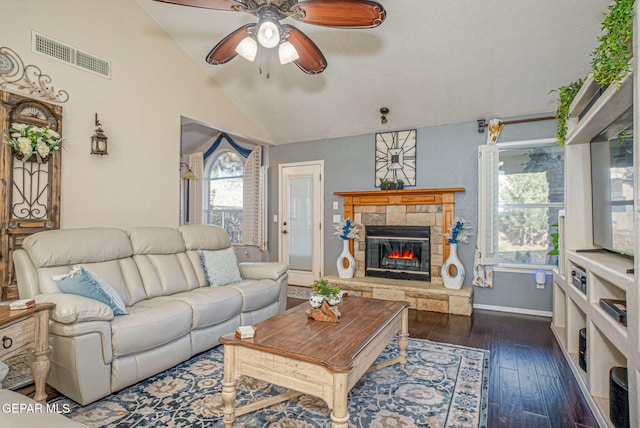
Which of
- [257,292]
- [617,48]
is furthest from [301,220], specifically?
[617,48]

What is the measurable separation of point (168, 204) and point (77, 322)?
2242 mm

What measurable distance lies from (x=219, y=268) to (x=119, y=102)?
2.02 metres

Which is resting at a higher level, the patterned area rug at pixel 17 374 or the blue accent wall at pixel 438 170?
the blue accent wall at pixel 438 170

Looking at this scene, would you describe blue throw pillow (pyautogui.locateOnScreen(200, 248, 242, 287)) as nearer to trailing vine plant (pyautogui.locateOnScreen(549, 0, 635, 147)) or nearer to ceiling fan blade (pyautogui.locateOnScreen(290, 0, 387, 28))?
ceiling fan blade (pyautogui.locateOnScreen(290, 0, 387, 28))

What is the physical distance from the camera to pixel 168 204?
4020 millimetres

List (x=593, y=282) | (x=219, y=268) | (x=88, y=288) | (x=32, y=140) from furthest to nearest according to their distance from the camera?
1. (x=219, y=268)
2. (x=32, y=140)
3. (x=88, y=288)
4. (x=593, y=282)

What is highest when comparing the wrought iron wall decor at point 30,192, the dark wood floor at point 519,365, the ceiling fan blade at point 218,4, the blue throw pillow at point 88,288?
the ceiling fan blade at point 218,4

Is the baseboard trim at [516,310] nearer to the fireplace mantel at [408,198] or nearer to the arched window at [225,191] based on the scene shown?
the fireplace mantel at [408,198]

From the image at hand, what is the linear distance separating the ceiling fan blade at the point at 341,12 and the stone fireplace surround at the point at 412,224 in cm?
275

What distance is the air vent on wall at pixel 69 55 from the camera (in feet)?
9.55

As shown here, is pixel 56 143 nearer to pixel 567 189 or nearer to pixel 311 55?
pixel 311 55

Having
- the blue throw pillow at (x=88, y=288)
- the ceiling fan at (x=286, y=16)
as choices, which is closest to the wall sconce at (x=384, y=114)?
the ceiling fan at (x=286, y=16)

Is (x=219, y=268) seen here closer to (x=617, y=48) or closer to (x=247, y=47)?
(x=247, y=47)

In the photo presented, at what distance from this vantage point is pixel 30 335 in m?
1.79
